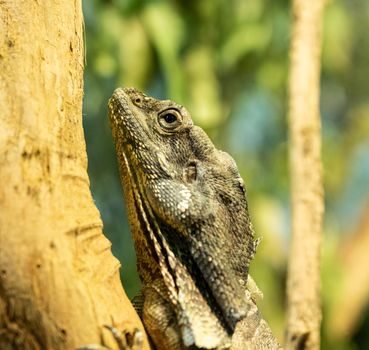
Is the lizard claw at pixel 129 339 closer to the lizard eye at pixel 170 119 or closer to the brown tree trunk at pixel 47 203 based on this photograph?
the brown tree trunk at pixel 47 203

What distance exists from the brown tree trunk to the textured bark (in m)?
1.64

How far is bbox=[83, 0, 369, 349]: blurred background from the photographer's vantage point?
4605 mm

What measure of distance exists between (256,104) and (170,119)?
5136mm

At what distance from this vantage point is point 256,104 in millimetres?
7801

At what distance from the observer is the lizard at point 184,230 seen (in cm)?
237

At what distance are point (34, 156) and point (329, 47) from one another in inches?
201

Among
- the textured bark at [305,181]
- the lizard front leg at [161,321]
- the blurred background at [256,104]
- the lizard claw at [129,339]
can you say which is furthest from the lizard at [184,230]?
the blurred background at [256,104]

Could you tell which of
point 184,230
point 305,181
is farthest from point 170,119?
point 305,181

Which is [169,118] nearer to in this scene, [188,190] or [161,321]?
[188,190]

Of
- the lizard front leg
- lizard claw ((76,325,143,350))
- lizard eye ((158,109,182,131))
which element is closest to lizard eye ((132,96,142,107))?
lizard eye ((158,109,182,131))

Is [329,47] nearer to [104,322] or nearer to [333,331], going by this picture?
[333,331]

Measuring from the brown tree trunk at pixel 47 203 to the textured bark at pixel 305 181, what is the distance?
64.7 inches

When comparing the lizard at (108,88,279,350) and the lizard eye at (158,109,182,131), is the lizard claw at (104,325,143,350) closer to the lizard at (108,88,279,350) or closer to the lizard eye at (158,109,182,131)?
the lizard at (108,88,279,350)

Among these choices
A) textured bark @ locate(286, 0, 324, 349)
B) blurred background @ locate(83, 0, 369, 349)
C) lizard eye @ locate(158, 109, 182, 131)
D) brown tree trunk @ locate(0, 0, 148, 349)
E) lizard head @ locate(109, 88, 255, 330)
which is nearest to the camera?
brown tree trunk @ locate(0, 0, 148, 349)
